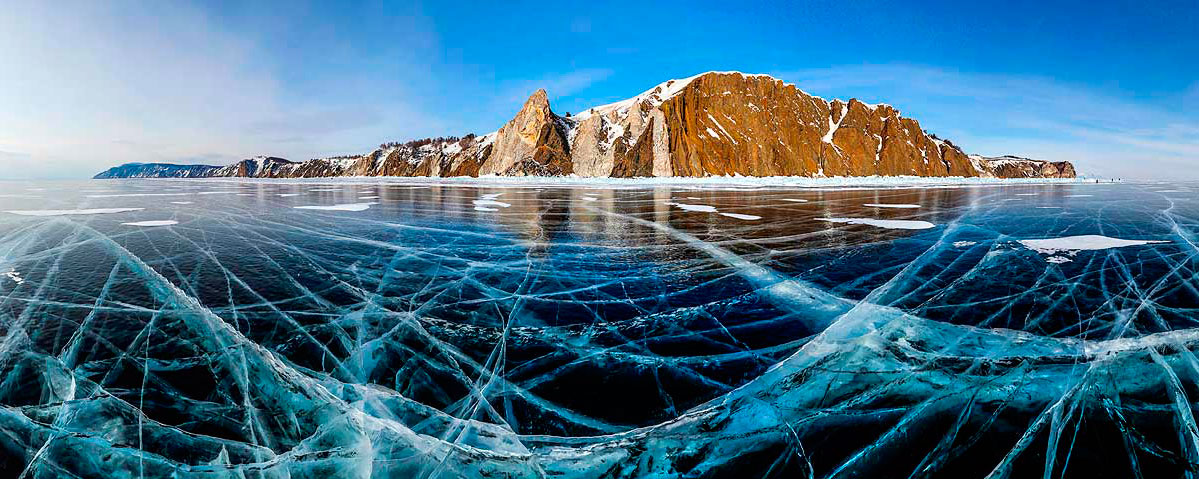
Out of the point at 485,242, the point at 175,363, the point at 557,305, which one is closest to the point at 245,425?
the point at 175,363

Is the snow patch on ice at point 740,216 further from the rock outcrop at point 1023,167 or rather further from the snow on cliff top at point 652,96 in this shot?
the rock outcrop at point 1023,167

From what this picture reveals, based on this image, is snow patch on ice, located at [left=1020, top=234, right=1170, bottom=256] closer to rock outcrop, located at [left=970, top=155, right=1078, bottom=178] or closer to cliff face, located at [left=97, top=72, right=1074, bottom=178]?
cliff face, located at [left=97, top=72, right=1074, bottom=178]

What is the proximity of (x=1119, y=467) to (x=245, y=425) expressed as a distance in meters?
4.35

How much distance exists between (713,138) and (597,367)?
272 feet

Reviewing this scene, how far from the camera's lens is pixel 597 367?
3.26 metres

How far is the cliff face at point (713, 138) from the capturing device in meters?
80.9

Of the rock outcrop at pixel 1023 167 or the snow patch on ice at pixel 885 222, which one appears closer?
the snow patch on ice at pixel 885 222

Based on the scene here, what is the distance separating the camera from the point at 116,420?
262cm

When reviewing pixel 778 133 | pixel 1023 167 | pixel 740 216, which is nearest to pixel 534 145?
pixel 778 133

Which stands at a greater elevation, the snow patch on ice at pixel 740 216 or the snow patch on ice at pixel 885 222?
the snow patch on ice at pixel 740 216

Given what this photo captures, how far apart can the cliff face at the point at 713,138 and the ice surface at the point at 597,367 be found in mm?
74997

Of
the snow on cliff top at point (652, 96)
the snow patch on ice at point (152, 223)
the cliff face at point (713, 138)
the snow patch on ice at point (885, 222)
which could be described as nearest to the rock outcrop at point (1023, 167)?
the cliff face at point (713, 138)

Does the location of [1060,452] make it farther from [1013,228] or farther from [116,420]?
[1013,228]

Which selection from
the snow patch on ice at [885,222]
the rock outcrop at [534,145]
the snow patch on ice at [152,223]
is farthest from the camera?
the rock outcrop at [534,145]
